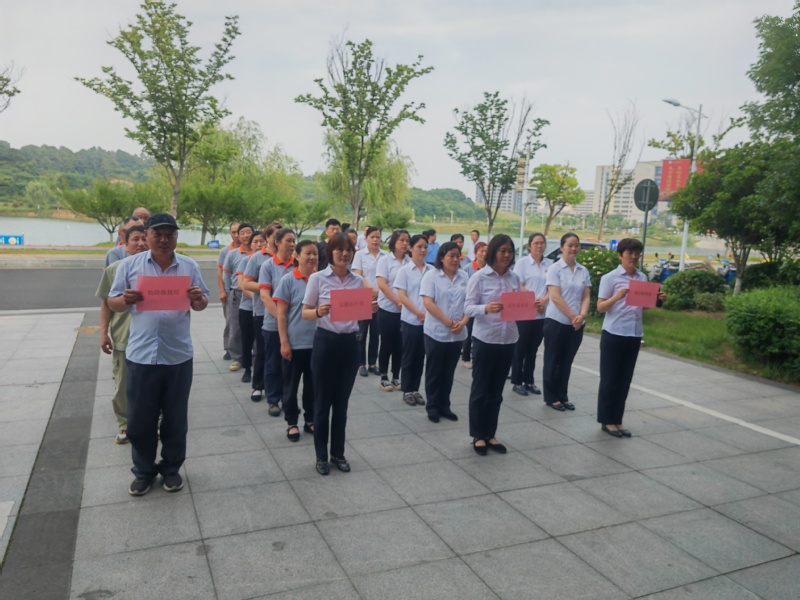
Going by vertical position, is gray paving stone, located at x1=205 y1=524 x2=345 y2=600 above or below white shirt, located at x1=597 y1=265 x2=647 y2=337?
below

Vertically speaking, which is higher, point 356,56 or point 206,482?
point 356,56

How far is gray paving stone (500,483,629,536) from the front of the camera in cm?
391

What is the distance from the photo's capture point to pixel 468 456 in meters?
5.06

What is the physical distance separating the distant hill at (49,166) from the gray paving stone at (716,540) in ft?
122

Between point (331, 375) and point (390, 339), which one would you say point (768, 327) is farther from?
point (331, 375)

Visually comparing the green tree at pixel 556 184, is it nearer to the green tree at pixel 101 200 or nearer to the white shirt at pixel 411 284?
the green tree at pixel 101 200

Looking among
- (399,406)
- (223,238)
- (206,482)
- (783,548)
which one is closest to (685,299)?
(399,406)

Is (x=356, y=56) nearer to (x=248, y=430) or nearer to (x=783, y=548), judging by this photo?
(x=248, y=430)

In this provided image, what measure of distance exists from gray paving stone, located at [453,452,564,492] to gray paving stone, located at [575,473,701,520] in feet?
0.98

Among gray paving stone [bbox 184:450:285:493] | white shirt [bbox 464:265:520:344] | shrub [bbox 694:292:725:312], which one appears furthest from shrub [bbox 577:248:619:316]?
gray paving stone [bbox 184:450:285:493]

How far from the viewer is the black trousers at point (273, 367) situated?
221 inches

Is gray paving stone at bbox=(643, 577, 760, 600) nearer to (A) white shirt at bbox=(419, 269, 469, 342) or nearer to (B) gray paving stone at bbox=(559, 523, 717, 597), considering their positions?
(B) gray paving stone at bbox=(559, 523, 717, 597)

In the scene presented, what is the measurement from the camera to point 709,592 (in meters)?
3.23

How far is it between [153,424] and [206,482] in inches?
23.2
